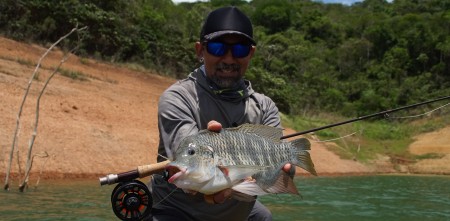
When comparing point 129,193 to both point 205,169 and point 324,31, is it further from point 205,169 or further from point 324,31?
point 324,31

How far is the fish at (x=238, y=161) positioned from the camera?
2508 millimetres

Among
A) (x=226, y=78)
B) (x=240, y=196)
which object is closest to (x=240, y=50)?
(x=226, y=78)

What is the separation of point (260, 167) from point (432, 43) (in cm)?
5290

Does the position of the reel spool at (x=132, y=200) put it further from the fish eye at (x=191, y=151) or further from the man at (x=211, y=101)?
the fish eye at (x=191, y=151)

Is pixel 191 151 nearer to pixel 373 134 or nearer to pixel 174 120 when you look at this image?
pixel 174 120

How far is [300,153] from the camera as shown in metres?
3.11

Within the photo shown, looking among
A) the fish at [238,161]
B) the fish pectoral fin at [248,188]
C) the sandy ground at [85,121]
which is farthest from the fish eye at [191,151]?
the sandy ground at [85,121]

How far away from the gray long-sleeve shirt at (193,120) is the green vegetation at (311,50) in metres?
22.5

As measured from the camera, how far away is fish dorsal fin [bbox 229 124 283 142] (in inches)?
116

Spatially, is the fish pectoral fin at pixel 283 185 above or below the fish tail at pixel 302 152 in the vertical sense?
below

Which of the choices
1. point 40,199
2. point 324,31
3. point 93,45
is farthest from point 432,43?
point 40,199

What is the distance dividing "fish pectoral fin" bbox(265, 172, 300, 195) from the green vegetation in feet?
75.7

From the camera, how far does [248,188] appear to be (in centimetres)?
266

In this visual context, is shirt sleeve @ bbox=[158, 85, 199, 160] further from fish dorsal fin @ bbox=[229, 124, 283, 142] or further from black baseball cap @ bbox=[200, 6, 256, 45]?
black baseball cap @ bbox=[200, 6, 256, 45]
